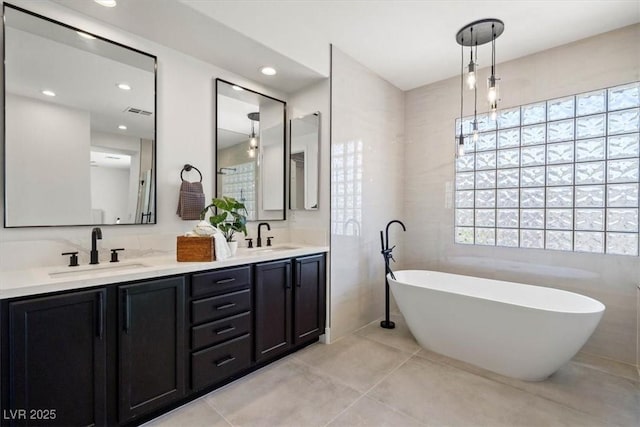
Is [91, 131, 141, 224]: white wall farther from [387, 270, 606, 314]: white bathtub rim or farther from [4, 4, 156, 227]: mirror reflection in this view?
[387, 270, 606, 314]: white bathtub rim

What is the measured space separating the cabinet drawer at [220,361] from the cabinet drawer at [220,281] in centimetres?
39

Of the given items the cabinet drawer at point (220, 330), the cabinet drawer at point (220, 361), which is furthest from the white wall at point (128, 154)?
the cabinet drawer at point (220, 361)

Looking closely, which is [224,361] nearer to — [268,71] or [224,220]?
[224,220]

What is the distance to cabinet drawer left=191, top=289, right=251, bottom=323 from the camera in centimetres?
199

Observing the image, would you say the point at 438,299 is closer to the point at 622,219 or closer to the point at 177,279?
the point at 622,219

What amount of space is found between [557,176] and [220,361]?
3.44m

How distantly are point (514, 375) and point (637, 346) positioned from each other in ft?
3.87

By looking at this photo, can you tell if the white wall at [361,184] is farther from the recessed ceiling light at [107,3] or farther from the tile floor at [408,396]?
the recessed ceiling light at [107,3]

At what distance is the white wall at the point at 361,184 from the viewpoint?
9.95 feet

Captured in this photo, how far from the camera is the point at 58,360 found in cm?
146

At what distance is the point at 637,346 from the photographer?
250 centimetres

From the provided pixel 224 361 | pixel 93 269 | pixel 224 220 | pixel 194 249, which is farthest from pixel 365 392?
pixel 93 269

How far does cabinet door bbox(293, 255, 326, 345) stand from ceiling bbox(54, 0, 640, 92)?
1813 millimetres

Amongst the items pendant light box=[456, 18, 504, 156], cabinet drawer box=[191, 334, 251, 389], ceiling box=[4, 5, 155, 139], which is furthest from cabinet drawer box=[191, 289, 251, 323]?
pendant light box=[456, 18, 504, 156]
